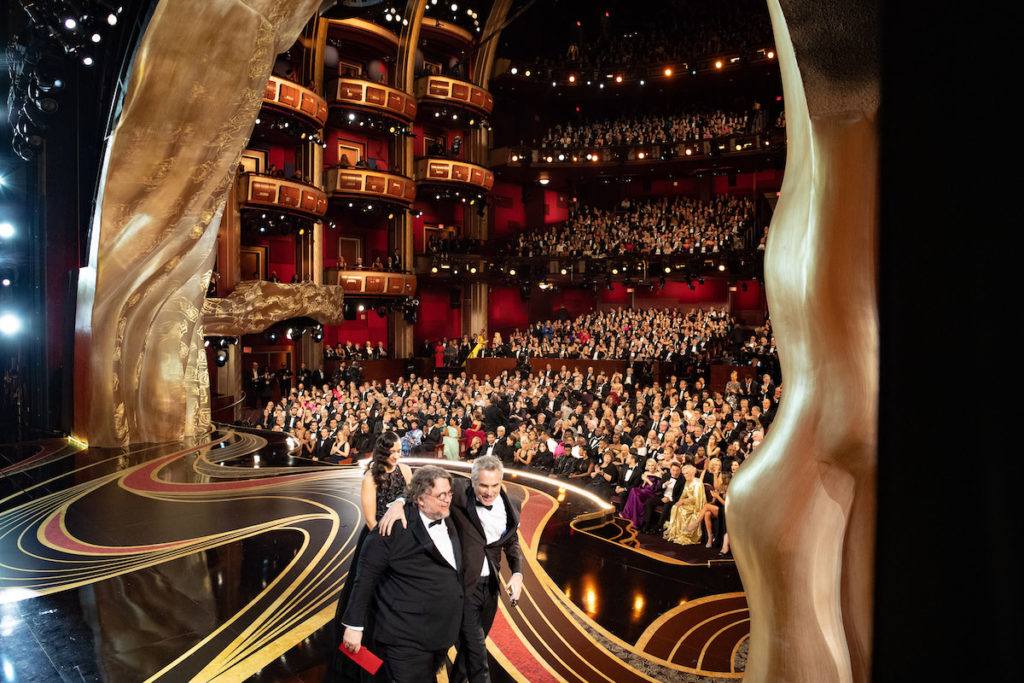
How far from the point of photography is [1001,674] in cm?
116

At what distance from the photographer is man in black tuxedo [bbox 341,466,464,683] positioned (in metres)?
3.01

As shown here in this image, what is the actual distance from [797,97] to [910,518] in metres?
1.34

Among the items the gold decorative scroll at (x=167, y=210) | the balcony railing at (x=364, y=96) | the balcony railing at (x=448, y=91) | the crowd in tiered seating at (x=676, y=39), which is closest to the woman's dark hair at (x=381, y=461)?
the gold decorative scroll at (x=167, y=210)

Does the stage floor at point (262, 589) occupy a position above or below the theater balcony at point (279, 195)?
below

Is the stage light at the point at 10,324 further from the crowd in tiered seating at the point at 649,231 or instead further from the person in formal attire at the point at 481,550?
the crowd in tiered seating at the point at 649,231

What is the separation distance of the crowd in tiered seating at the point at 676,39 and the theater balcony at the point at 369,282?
10.5 metres

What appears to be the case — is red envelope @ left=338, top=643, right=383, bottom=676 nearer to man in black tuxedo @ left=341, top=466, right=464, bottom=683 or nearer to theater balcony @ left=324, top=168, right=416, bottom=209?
man in black tuxedo @ left=341, top=466, right=464, bottom=683

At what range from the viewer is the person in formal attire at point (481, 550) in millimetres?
3396

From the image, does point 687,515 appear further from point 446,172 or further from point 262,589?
point 446,172

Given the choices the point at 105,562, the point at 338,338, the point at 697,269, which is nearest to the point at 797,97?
the point at 105,562

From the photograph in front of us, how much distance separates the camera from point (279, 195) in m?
18.8

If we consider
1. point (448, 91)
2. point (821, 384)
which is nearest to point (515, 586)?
point (821, 384)

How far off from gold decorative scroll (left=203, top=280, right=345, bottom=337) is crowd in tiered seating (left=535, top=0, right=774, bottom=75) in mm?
13713

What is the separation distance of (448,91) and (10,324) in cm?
1561
